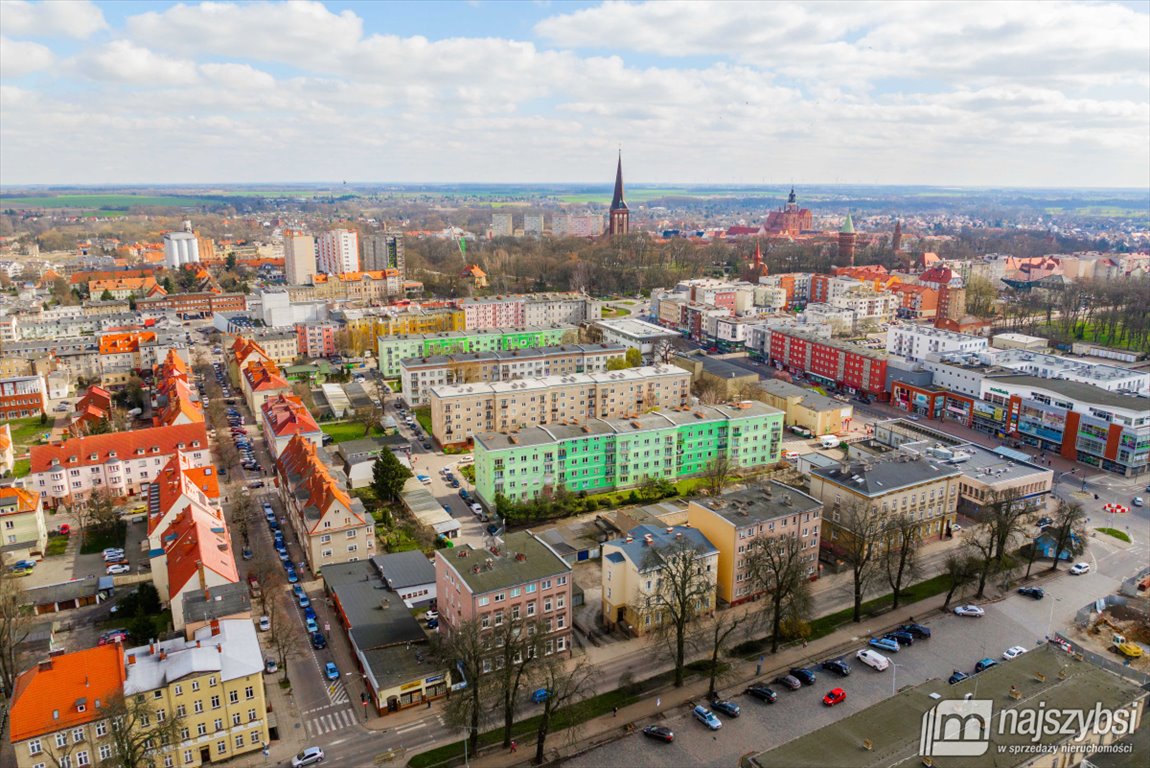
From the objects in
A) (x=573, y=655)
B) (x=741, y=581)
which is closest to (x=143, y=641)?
(x=573, y=655)

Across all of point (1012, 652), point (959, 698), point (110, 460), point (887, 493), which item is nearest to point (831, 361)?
point (887, 493)

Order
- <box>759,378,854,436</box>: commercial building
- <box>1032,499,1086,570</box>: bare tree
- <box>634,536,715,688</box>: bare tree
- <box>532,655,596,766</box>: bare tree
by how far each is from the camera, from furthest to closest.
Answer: <box>759,378,854,436</box>: commercial building < <box>1032,499,1086,570</box>: bare tree < <box>634,536,715,688</box>: bare tree < <box>532,655,596,766</box>: bare tree

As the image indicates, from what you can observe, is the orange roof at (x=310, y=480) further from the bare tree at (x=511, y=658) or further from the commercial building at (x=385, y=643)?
the bare tree at (x=511, y=658)

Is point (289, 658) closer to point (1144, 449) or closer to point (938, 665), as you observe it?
point (938, 665)

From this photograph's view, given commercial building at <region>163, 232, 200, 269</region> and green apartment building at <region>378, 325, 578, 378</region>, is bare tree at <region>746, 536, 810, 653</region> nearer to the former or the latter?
green apartment building at <region>378, 325, 578, 378</region>

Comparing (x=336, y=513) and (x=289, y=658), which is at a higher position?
(x=336, y=513)

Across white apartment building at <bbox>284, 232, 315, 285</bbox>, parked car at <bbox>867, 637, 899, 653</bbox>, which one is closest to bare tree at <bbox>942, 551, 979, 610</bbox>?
parked car at <bbox>867, 637, 899, 653</bbox>

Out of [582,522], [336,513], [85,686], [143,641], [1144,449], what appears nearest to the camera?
[85,686]
